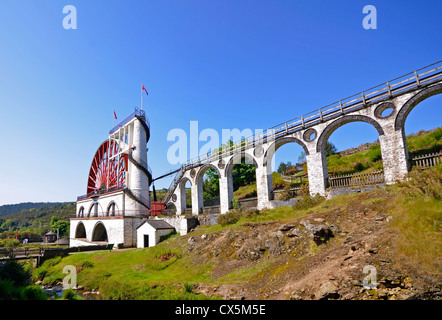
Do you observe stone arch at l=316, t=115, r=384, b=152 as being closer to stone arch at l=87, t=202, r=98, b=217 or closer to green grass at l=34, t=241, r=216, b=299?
green grass at l=34, t=241, r=216, b=299

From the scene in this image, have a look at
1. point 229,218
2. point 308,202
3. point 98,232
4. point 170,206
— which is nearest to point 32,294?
point 229,218

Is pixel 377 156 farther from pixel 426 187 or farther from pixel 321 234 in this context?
pixel 321 234

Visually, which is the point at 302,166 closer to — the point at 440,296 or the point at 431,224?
the point at 431,224

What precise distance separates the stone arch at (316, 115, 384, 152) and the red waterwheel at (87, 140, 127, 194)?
25.0 m

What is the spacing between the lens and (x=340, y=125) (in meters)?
18.9

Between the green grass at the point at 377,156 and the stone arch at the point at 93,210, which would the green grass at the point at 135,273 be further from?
the green grass at the point at 377,156

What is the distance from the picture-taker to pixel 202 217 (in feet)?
79.3

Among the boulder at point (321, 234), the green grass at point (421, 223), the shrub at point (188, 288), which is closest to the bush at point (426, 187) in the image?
the green grass at point (421, 223)

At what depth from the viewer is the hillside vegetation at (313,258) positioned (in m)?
7.82

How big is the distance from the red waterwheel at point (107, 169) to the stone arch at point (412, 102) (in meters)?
30.0

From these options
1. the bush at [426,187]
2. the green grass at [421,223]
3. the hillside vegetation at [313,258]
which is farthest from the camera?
the bush at [426,187]

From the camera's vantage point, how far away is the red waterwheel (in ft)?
116

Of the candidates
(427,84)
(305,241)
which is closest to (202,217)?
(305,241)
